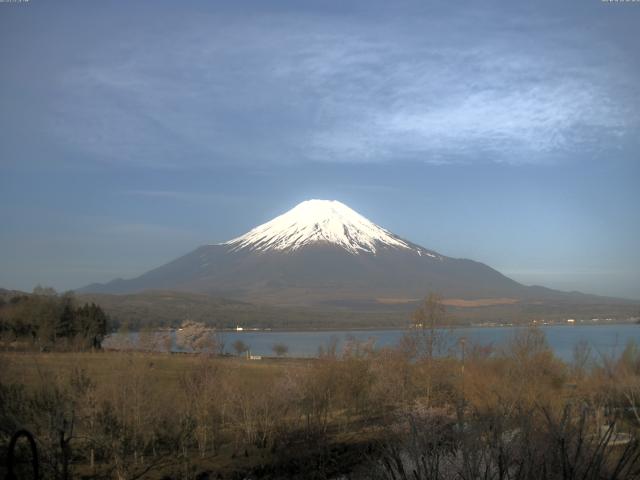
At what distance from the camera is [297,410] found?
1795 centimetres

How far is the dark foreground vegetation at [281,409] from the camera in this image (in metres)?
10.5

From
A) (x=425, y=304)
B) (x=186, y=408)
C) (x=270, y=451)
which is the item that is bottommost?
(x=270, y=451)

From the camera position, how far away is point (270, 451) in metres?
14.9

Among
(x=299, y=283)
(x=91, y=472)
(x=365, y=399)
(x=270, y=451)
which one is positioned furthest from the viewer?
(x=299, y=283)

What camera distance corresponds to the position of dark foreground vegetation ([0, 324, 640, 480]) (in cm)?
1049

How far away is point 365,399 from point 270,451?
22.4 feet

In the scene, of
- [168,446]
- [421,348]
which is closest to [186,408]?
[168,446]

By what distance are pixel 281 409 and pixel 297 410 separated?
1824mm

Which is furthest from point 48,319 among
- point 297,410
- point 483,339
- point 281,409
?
point 281,409

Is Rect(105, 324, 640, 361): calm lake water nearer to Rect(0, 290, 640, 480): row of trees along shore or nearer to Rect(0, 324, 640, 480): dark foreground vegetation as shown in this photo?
Rect(0, 290, 640, 480): row of trees along shore

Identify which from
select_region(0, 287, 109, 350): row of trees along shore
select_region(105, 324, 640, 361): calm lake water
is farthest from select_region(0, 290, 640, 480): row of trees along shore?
select_region(0, 287, 109, 350): row of trees along shore

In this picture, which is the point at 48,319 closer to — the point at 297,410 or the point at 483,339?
the point at 483,339

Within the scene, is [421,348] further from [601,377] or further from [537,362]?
[601,377]

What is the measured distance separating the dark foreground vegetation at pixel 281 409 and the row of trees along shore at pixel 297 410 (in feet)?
0.15
